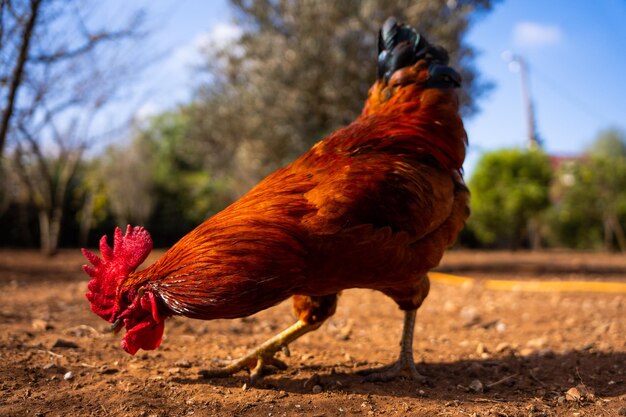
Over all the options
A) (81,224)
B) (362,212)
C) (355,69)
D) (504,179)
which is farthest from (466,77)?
(81,224)

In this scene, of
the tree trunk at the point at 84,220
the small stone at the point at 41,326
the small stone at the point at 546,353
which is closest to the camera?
the small stone at the point at 546,353

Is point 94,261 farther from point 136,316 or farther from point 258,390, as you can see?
point 258,390

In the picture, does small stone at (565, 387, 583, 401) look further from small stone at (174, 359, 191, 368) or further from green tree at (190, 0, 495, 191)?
green tree at (190, 0, 495, 191)

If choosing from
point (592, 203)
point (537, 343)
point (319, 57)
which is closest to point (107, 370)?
point (537, 343)

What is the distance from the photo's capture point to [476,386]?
3.07 metres

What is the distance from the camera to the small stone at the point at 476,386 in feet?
9.95

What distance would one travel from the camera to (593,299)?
6.86m

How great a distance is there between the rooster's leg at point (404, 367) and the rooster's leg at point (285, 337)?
1.55 feet

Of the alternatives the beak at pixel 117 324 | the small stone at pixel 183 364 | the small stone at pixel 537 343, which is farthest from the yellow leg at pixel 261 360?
the small stone at pixel 537 343

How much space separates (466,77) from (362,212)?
8867 mm

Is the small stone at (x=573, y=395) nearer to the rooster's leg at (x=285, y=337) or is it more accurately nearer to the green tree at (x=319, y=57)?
the rooster's leg at (x=285, y=337)

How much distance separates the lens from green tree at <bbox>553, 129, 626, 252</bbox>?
1719cm

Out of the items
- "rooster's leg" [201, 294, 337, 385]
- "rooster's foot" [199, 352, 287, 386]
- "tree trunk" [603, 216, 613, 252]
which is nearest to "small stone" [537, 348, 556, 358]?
"rooster's leg" [201, 294, 337, 385]

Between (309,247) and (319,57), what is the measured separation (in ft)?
27.1
